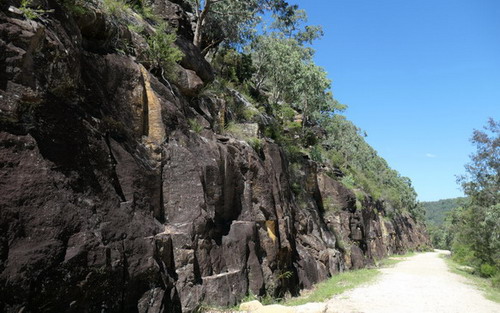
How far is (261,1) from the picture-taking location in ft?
55.0

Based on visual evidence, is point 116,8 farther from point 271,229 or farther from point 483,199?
point 483,199

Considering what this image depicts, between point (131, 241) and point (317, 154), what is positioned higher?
point (317, 154)

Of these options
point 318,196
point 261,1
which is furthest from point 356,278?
point 261,1

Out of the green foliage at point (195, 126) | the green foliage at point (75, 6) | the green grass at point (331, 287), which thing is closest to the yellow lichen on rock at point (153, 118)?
the green foliage at point (195, 126)

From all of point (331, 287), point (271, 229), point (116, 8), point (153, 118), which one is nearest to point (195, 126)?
point (153, 118)

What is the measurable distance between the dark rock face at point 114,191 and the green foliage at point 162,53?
2.55 feet

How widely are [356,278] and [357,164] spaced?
41115 millimetres

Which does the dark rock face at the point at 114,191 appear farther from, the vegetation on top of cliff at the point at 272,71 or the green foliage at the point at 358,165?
the green foliage at the point at 358,165

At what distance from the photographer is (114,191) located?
264 inches

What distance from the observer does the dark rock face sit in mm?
5020

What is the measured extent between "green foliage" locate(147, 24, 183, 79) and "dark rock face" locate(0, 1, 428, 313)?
78 centimetres

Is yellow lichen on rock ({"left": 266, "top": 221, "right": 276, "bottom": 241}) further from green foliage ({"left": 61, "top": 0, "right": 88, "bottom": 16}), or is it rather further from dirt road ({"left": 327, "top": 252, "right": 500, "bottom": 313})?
green foliage ({"left": 61, "top": 0, "right": 88, "bottom": 16})

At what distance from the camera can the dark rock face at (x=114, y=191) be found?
16.5 ft

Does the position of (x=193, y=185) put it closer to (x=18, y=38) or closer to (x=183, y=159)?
(x=183, y=159)
